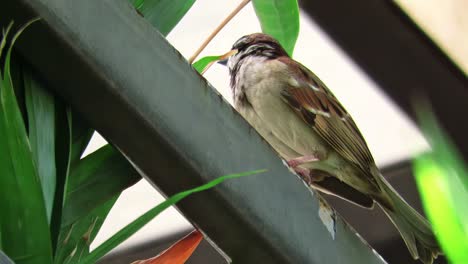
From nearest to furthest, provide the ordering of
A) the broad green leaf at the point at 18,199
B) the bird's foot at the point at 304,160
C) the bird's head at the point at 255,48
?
the broad green leaf at the point at 18,199, the bird's foot at the point at 304,160, the bird's head at the point at 255,48

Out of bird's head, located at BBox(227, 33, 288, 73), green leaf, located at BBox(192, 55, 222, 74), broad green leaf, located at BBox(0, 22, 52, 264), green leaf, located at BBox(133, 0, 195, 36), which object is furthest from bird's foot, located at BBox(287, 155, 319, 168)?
broad green leaf, located at BBox(0, 22, 52, 264)

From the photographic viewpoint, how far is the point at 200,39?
65.2 inches

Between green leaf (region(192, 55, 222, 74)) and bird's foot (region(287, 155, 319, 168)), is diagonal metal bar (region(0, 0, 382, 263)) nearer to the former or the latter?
green leaf (region(192, 55, 222, 74))

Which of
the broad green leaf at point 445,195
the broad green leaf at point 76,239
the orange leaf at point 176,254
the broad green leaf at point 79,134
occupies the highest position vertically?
the broad green leaf at point 79,134

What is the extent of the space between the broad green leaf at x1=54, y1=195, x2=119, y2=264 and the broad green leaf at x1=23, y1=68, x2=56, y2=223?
0.05 meters

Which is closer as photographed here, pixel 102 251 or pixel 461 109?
pixel 102 251

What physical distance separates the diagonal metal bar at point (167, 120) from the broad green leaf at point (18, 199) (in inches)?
1.5

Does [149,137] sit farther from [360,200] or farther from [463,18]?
[463,18]

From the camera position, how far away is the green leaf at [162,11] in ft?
1.94

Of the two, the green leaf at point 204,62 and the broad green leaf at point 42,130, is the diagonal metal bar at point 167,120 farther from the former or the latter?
the green leaf at point 204,62

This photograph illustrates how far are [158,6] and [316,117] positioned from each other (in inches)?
25.8

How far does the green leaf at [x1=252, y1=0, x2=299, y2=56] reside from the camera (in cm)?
81

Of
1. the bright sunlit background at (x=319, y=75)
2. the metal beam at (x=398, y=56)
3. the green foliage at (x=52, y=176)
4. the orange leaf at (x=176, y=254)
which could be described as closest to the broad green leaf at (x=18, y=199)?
the green foliage at (x=52, y=176)

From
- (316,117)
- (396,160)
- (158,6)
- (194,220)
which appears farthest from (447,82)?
(194,220)
